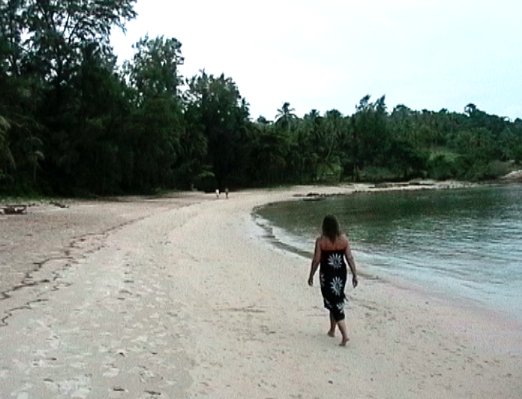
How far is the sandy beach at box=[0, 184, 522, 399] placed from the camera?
596cm

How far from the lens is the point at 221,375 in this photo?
6.25 metres

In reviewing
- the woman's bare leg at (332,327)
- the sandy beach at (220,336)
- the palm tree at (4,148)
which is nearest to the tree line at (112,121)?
the palm tree at (4,148)

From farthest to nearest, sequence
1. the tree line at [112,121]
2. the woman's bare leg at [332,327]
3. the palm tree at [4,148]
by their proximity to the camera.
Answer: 1. the tree line at [112,121]
2. the palm tree at [4,148]
3. the woman's bare leg at [332,327]

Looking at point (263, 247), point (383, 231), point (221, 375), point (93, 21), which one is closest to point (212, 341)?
point (221, 375)

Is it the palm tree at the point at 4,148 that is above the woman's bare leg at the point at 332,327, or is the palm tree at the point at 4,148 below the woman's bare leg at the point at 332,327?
above

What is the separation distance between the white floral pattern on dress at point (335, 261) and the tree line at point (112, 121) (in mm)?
30855

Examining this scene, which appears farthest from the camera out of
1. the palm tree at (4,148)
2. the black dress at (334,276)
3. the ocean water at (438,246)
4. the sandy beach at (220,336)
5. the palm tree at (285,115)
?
the palm tree at (285,115)

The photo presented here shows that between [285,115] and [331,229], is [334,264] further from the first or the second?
[285,115]

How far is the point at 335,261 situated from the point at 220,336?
78.4 inches

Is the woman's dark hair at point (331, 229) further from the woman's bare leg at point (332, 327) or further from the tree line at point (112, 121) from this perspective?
the tree line at point (112, 121)

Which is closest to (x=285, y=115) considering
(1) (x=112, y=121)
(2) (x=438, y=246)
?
(1) (x=112, y=121)

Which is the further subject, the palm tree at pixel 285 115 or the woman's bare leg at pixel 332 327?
the palm tree at pixel 285 115

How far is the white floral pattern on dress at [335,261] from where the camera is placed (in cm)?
780

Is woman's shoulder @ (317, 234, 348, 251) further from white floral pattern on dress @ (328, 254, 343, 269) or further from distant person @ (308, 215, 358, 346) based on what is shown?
white floral pattern on dress @ (328, 254, 343, 269)
